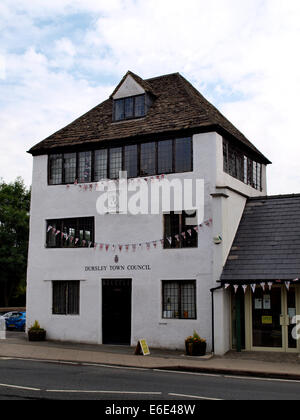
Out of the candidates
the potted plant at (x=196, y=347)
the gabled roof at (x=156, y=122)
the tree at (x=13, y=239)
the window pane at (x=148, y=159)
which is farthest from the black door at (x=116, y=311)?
the tree at (x=13, y=239)

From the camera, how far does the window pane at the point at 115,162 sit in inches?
815

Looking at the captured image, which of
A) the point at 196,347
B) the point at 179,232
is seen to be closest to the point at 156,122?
the point at 179,232

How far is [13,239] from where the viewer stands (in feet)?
143

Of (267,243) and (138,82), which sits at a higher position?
(138,82)

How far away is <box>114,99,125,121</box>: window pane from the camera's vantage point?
21922 millimetres

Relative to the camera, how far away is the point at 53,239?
21.8 m

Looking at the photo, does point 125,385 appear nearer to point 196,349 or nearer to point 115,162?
point 196,349

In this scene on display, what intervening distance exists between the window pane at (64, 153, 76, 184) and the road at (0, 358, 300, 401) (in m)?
8.92

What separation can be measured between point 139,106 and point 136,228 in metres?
5.55

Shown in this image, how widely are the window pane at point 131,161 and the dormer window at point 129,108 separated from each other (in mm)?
1771

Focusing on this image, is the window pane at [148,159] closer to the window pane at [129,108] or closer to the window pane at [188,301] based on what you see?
the window pane at [129,108]

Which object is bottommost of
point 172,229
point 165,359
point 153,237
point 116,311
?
point 165,359

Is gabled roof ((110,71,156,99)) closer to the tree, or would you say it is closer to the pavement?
the pavement

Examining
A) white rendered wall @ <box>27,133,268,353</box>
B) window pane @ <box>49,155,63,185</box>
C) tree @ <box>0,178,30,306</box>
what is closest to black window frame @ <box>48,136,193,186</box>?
window pane @ <box>49,155,63,185</box>
